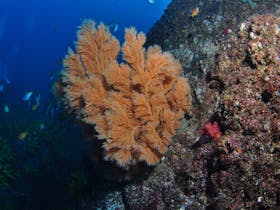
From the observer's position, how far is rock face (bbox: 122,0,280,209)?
3809 millimetres

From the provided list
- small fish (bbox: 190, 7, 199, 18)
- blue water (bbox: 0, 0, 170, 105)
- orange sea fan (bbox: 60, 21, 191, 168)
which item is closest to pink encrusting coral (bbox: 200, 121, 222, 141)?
orange sea fan (bbox: 60, 21, 191, 168)

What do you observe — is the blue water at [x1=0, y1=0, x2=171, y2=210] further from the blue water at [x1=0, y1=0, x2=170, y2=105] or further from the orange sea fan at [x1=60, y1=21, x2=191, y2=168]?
the orange sea fan at [x1=60, y1=21, x2=191, y2=168]

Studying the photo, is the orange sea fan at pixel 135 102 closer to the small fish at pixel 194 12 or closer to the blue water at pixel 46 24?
the small fish at pixel 194 12

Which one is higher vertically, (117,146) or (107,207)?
(117,146)

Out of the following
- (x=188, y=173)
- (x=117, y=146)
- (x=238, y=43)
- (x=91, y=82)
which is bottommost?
(x=188, y=173)

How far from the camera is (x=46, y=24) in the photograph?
8581 centimetres

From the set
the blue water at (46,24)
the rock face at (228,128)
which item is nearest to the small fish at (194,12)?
the rock face at (228,128)

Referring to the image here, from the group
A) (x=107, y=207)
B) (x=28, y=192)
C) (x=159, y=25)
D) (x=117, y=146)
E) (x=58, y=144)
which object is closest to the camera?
(x=117, y=146)

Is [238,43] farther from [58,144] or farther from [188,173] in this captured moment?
[58,144]

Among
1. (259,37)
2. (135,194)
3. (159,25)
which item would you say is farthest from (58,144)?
(259,37)

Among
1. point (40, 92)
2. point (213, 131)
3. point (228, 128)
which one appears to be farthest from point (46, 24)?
point (228, 128)

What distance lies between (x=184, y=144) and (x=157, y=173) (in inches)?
25.5

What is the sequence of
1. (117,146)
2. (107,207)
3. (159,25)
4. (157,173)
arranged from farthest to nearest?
(159,25) → (107,207) → (157,173) → (117,146)

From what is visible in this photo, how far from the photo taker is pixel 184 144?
185 inches
